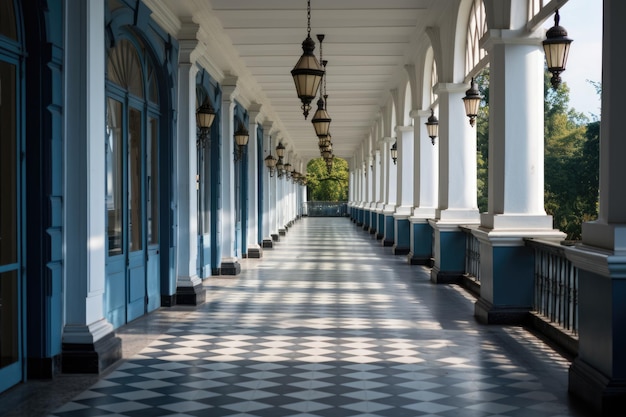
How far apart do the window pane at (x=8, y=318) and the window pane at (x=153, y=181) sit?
4.42 meters

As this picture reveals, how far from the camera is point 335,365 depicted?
7320 millimetres

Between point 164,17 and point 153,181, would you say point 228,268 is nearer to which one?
point 153,181

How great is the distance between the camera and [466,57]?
13.3 m

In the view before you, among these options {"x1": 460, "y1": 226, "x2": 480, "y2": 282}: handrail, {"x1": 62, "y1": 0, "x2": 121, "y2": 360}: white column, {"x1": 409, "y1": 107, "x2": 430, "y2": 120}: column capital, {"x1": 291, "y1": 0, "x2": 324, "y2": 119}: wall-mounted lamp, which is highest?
{"x1": 409, "y1": 107, "x2": 430, "y2": 120}: column capital

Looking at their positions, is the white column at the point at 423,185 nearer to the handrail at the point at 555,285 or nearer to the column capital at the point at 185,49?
the column capital at the point at 185,49

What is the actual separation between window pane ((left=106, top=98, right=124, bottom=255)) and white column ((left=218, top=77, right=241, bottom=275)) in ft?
21.1

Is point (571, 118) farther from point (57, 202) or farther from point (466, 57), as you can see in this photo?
point (57, 202)

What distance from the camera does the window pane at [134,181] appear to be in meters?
9.93

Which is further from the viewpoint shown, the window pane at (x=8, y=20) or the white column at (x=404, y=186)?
the white column at (x=404, y=186)

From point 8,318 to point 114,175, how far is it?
3152 mm

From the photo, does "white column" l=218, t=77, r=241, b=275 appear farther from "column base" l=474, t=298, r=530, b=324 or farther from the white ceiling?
"column base" l=474, t=298, r=530, b=324

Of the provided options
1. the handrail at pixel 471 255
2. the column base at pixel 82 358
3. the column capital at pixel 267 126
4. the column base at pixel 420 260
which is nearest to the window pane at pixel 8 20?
the column base at pixel 82 358

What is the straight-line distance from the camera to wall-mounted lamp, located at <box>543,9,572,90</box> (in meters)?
8.39

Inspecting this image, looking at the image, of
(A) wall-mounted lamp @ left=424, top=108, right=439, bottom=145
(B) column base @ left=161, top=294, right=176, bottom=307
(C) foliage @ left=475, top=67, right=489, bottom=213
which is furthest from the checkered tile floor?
(C) foliage @ left=475, top=67, right=489, bottom=213
